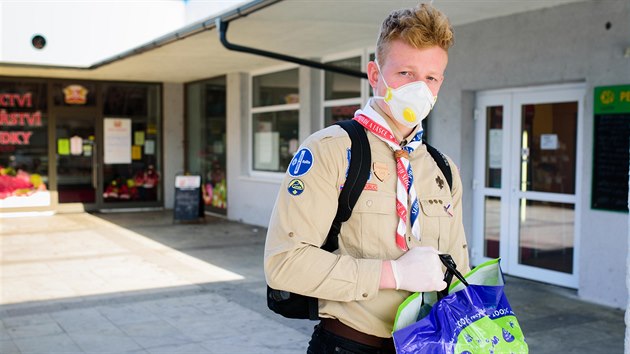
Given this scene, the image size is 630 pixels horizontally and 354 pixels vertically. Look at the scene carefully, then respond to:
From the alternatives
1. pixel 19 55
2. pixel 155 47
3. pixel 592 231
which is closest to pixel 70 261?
pixel 155 47

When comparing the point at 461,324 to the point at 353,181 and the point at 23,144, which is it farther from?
the point at 23,144

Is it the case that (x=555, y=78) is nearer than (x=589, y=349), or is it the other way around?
(x=589, y=349)

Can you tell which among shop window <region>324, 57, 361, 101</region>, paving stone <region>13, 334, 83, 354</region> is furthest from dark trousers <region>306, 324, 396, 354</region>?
shop window <region>324, 57, 361, 101</region>

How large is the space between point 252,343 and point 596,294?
3.49 m

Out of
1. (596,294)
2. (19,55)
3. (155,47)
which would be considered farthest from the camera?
(19,55)

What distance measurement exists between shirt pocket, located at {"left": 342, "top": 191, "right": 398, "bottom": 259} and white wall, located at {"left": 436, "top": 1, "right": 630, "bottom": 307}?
5154 millimetres

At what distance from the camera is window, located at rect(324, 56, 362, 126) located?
10.1 metres

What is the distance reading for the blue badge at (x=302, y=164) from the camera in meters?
1.72

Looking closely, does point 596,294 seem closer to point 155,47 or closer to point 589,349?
point 589,349

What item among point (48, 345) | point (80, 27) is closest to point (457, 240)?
point (48, 345)

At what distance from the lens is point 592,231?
6.44 m

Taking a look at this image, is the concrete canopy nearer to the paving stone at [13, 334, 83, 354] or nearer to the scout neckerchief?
the paving stone at [13, 334, 83, 354]

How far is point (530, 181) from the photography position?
7488 millimetres

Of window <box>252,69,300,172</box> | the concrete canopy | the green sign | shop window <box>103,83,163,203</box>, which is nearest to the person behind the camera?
the green sign
